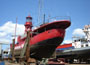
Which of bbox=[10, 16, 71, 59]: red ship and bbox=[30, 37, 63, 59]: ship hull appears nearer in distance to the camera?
bbox=[10, 16, 71, 59]: red ship

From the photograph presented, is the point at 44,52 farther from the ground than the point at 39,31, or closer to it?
closer to it

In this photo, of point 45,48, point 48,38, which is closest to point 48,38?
point 48,38

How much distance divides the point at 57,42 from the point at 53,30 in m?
2.21

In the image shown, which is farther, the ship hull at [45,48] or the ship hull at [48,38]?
the ship hull at [45,48]

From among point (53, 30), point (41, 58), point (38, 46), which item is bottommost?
point (41, 58)

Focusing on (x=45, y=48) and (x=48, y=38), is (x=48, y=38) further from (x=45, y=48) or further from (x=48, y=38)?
(x=45, y=48)

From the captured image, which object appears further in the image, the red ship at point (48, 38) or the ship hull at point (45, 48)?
the ship hull at point (45, 48)

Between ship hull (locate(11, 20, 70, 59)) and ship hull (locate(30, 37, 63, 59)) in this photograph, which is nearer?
ship hull (locate(11, 20, 70, 59))

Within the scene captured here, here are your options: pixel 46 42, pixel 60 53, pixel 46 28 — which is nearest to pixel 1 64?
pixel 46 42

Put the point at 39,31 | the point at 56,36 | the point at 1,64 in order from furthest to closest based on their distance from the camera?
the point at 39,31 < the point at 56,36 < the point at 1,64

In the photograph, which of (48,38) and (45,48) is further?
(45,48)

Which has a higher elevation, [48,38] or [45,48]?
[48,38]

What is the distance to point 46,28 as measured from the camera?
950 inches

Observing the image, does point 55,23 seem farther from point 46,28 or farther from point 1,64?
point 1,64
